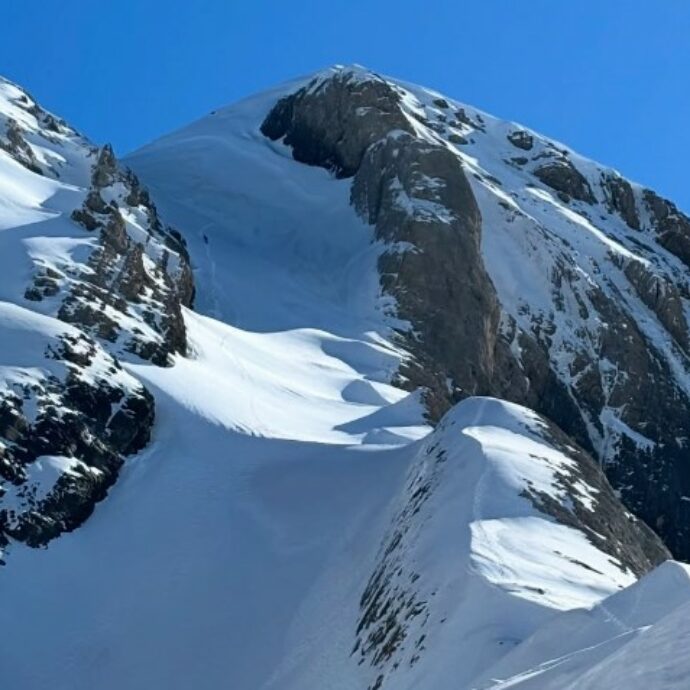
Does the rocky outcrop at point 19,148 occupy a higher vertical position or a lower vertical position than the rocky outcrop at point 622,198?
lower

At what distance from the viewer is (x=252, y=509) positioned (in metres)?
32.8

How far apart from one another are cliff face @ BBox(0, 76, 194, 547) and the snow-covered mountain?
9cm

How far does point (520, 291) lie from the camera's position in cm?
6644

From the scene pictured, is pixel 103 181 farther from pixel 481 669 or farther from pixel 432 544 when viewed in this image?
pixel 481 669

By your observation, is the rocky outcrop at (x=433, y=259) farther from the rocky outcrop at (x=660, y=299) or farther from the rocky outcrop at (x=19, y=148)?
the rocky outcrop at (x=19, y=148)

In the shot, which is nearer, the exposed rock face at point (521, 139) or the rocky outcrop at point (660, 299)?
the rocky outcrop at point (660, 299)

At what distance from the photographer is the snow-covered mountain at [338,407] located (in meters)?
20.1

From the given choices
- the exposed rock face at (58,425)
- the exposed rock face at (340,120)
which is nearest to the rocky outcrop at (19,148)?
the exposed rock face at (58,425)

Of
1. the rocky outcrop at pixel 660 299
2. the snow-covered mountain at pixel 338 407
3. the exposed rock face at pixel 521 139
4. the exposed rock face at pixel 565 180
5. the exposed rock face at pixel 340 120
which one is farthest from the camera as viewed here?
the exposed rock face at pixel 521 139

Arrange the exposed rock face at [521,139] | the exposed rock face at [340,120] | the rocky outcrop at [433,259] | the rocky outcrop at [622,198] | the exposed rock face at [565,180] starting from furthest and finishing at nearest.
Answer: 1. the exposed rock face at [521,139]
2. the rocky outcrop at [622,198]
3. the exposed rock face at [565,180]
4. the exposed rock face at [340,120]
5. the rocky outcrop at [433,259]

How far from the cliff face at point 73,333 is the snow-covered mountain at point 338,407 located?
94 mm

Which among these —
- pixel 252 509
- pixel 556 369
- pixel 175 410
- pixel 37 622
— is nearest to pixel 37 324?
pixel 175 410

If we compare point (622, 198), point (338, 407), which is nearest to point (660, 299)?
point (622, 198)

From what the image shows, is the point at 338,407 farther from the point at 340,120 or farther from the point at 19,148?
the point at 340,120
